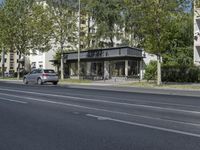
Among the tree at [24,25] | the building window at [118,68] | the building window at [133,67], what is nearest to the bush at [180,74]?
the building window at [133,67]

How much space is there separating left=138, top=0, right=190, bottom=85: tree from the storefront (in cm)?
1369

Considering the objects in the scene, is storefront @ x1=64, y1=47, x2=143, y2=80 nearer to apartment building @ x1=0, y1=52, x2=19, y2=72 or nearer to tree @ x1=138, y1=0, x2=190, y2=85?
tree @ x1=138, y1=0, x2=190, y2=85

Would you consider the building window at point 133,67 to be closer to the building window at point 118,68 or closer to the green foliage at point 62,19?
the building window at point 118,68

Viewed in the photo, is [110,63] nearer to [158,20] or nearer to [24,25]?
[24,25]

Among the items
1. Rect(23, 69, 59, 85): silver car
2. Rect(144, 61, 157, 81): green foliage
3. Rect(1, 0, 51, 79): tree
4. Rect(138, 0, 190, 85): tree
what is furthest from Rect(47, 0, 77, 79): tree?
Rect(138, 0, 190, 85): tree

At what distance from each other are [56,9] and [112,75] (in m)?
11.1

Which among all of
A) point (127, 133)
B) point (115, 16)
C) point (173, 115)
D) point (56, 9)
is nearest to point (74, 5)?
point (56, 9)

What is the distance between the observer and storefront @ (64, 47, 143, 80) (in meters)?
53.2

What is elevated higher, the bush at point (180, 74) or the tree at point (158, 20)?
the tree at point (158, 20)

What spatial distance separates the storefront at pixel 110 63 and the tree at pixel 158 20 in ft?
44.9

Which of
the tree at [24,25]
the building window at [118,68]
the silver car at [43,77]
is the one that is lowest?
the silver car at [43,77]

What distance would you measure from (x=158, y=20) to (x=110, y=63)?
20.8m

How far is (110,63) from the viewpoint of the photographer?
57.0 meters

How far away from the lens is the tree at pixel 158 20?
36.1 m
